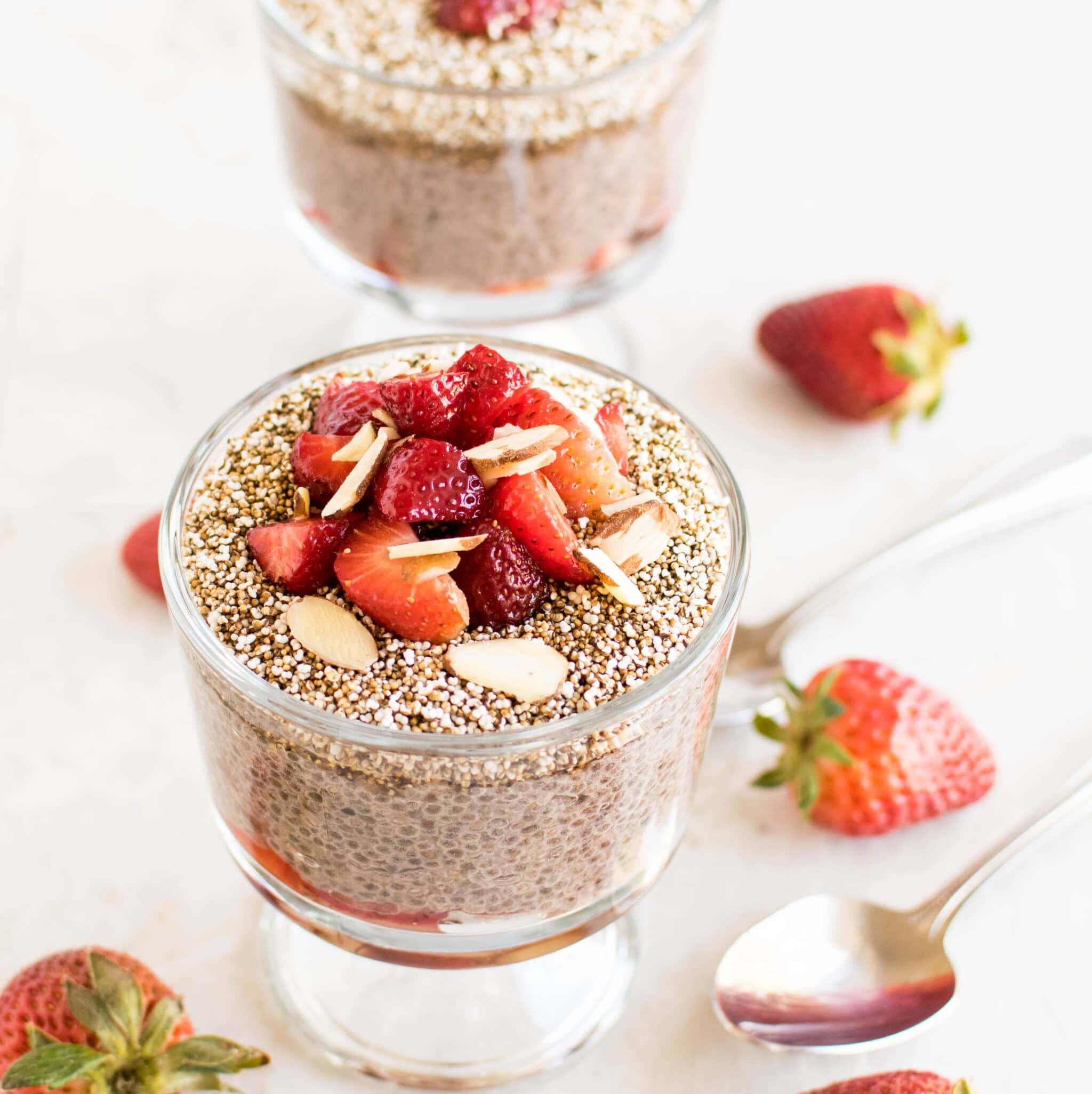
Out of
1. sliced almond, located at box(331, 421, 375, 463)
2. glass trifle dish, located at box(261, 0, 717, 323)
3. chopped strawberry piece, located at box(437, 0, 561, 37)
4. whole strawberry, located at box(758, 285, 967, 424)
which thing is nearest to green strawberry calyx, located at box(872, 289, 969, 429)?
whole strawberry, located at box(758, 285, 967, 424)

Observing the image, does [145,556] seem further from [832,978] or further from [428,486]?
[832,978]

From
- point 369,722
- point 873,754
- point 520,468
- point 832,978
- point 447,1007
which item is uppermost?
point 520,468

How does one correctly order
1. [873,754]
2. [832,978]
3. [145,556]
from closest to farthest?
[832,978] → [873,754] → [145,556]

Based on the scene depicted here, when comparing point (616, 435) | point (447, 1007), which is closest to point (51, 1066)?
point (447, 1007)

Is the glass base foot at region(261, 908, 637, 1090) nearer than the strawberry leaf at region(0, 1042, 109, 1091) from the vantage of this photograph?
No

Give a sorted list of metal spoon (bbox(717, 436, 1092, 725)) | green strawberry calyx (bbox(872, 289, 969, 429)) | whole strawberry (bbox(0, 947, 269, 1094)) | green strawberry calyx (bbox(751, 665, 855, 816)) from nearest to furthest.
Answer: whole strawberry (bbox(0, 947, 269, 1094)), green strawberry calyx (bbox(751, 665, 855, 816)), metal spoon (bbox(717, 436, 1092, 725)), green strawberry calyx (bbox(872, 289, 969, 429))

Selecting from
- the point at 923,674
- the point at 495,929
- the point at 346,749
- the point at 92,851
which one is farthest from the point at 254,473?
the point at 923,674

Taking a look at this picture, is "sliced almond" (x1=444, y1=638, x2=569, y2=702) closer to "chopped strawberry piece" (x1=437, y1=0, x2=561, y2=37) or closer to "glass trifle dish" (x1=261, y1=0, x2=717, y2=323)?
"glass trifle dish" (x1=261, y1=0, x2=717, y2=323)
